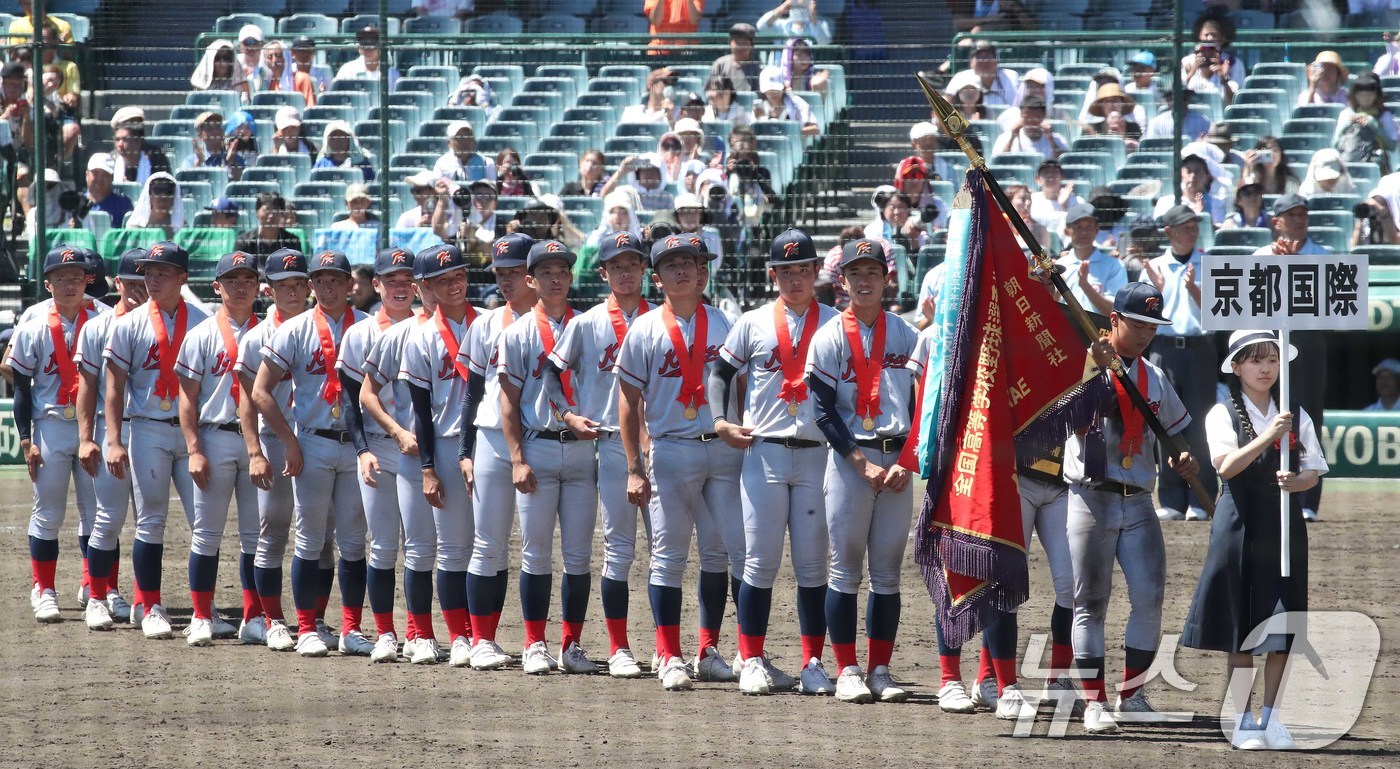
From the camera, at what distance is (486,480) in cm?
809

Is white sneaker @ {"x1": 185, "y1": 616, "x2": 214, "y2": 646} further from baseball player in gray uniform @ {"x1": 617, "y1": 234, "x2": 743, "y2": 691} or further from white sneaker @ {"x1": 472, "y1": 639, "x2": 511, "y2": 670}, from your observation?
baseball player in gray uniform @ {"x1": 617, "y1": 234, "x2": 743, "y2": 691}

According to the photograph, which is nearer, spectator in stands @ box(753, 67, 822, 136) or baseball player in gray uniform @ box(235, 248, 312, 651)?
baseball player in gray uniform @ box(235, 248, 312, 651)

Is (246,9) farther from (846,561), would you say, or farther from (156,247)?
(846,561)

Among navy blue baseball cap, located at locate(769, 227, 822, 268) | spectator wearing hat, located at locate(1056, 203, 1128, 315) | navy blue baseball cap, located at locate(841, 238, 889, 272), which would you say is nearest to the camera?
navy blue baseball cap, located at locate(841, 238, 889, 272)

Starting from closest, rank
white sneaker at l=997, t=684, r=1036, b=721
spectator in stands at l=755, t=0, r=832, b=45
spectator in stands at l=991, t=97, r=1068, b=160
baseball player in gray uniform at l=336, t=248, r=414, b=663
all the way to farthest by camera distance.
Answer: white sneaker at l=997, t=684, r=1036, b=721, baseball player in gray uniform at l=336, t=248, r=414, b=663, spectator in stands at l=991, t=97, r=1068, b=160, spectator in stands at l=755, t=0, r=832, b=45

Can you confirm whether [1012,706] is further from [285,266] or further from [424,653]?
[285,266]

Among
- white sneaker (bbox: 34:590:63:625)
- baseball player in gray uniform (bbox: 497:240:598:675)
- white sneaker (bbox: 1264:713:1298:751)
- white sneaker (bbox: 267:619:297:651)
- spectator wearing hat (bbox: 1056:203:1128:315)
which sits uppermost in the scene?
spectator wearing hat (bbox: 1056:203:1128:315)

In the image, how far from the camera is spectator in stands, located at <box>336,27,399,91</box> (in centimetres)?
1564

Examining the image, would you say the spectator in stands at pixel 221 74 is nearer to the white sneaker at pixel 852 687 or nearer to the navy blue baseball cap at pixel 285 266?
the navy blue baseball cap at pixel 285 266

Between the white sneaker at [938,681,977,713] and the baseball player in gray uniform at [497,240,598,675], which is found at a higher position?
the baseball player in gray uniform at [497,240,598,675]

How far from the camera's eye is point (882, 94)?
48.9 ft

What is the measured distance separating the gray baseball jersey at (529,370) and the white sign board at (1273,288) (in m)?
2.81

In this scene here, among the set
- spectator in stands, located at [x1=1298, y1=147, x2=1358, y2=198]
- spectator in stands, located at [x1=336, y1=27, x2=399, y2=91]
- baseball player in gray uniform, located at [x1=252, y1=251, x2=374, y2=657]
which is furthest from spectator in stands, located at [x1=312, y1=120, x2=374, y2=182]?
spectator in stands, located at [x1=1298, y1=147, x2=1358, y2=198]

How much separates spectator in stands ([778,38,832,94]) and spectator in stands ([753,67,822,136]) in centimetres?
15
